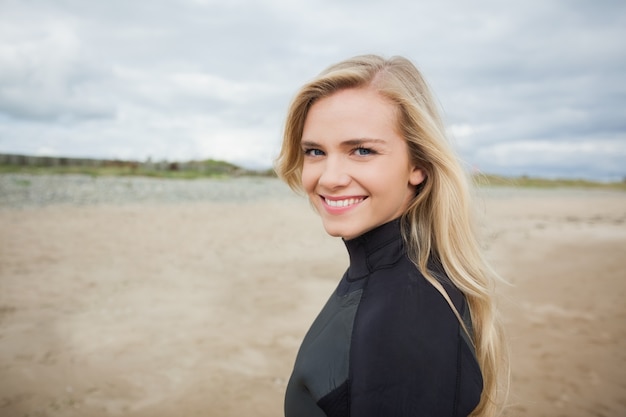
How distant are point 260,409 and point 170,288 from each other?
3.57 meters

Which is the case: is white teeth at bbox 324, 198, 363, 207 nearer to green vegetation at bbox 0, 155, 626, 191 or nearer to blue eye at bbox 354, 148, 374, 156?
blue eye at bbox 354, 148, 374, 156

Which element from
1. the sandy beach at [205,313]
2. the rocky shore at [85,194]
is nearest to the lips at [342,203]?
the sandy beach at [205,313]

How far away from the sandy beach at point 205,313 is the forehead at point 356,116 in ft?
2.30

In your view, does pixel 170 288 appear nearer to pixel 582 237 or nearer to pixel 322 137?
pixel 322 137

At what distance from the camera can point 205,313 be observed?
5.77 metres

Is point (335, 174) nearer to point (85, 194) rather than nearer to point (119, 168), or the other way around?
point (85, 194)

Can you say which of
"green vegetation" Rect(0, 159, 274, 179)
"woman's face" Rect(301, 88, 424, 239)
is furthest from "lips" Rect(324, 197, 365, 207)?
"green vegetation" Rect(0, 159, 274, 179)

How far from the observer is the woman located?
1.28 metres

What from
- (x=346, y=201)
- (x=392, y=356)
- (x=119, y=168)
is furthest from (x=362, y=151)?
(x=119, y=168)

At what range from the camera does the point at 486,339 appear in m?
1.61

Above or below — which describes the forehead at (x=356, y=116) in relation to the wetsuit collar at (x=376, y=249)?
above

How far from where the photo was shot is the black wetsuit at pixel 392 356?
1.20 m

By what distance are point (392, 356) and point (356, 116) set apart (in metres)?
0.87

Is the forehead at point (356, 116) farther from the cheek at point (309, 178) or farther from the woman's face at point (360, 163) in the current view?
the cheek at point (309, 178)
